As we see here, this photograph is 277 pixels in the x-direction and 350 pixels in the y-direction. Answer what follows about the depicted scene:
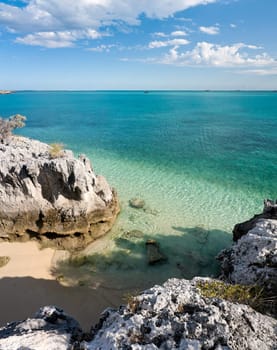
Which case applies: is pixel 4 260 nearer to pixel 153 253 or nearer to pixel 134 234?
pixel 134 234

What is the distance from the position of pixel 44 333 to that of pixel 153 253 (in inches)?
291

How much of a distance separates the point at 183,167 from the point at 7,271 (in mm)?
15735

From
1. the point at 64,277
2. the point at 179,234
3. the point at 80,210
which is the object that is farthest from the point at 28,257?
the point at 179,234

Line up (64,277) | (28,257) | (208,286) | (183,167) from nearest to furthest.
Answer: (208,286), (64,277), (28,257), (183,167)

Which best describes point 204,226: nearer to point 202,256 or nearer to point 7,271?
point 202,256

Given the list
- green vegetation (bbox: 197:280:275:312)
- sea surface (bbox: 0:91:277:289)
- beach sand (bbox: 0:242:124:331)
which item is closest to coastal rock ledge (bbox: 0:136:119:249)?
sea surface (bbox: 0:91:277:289)

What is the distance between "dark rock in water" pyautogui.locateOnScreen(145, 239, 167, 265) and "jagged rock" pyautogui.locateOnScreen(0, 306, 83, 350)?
6266mm

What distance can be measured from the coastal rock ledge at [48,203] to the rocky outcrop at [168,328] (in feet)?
24.9

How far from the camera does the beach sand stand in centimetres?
860

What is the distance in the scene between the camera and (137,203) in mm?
15703

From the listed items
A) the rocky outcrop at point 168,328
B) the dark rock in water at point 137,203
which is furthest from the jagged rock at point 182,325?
the dark rock in water at point 137,203

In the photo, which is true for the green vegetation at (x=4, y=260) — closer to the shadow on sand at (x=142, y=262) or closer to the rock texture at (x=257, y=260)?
the shadow on sand at (x=142, y=262)

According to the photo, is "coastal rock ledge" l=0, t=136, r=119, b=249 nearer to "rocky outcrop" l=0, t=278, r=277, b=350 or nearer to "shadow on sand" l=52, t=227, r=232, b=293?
"shadow on sand" l=52, t=227, r=232, b=293

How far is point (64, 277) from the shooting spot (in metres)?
10.2
